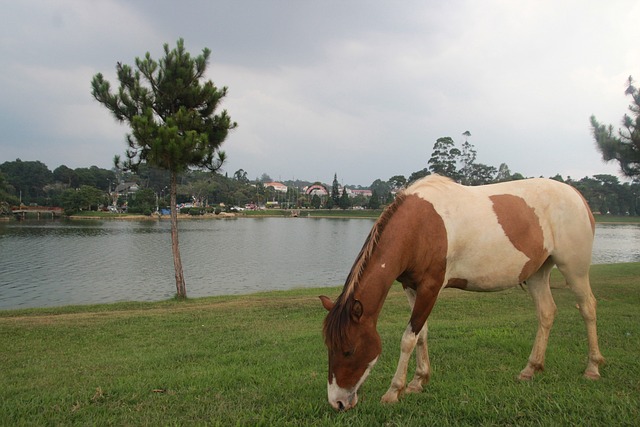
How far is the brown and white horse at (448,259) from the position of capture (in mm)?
3080

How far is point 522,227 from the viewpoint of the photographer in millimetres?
3848

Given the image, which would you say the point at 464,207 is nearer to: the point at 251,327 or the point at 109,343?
the point at 251,327

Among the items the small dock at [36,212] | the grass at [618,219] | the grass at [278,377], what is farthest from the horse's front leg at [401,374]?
the grass at [618,219]

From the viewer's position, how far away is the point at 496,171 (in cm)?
7031

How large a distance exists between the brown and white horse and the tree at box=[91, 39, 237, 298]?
34.8 ft

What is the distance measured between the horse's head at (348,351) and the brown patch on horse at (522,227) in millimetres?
1650

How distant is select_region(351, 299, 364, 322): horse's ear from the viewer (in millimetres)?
3020

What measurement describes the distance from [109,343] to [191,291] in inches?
430

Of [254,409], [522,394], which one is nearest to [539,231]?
[522,394]

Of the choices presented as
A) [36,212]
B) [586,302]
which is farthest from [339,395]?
[36,212]

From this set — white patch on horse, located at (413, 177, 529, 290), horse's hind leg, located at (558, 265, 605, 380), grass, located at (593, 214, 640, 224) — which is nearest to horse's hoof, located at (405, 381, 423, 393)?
white patch on horse, located at (413, 177, 529, 290)

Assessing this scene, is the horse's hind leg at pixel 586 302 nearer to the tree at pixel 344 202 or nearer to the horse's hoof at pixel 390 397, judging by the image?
the horse's hoof at pixel 390 397

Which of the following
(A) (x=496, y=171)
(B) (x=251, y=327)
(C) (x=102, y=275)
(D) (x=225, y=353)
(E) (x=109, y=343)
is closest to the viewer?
(D) (x=225, y=353)

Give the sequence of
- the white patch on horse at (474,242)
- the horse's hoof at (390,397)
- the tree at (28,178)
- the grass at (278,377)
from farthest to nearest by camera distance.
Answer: the tree at (28,178) < the white patch on horse at (474,242) < the horse's hoof at (390,397) < the grass at (278,377)
